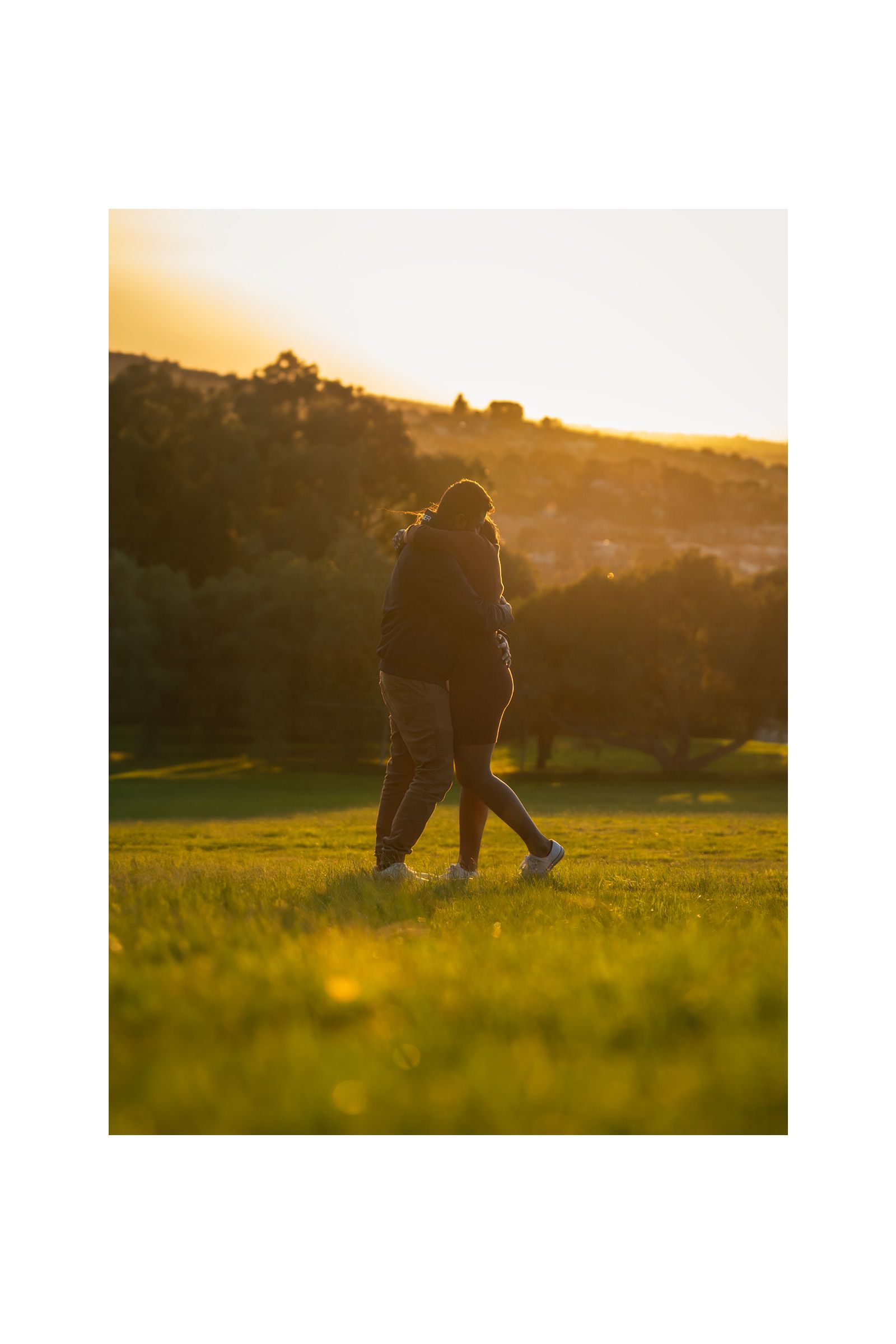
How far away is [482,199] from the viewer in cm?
480

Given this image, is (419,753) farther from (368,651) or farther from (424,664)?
(368,651)

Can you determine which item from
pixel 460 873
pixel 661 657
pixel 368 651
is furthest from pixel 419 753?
pixel 661 657

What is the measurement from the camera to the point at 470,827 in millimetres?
5520

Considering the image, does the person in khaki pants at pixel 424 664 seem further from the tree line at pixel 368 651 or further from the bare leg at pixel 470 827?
the tree line at pixel 368 651

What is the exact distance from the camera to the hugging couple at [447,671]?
5.17 m

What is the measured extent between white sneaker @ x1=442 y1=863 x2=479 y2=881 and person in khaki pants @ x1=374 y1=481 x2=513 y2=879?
0.21 metres

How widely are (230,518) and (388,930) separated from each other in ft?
130

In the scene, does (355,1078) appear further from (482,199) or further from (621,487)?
(621,487)

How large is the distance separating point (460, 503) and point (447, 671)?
3.10ft

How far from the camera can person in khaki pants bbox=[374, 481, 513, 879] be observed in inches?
203

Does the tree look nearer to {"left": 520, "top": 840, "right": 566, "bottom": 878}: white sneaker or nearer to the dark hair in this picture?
{"left": 520, "top": 840, "right": 566, "bottom": 878}: white sneaker

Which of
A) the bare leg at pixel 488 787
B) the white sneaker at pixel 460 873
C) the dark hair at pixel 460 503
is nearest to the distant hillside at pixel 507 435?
the dark hair at pixel 460 503

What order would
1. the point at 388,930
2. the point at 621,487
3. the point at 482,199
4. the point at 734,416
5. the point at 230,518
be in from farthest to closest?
the point at 621,487 < the point at 230,518 < the point at 734,416 < the point at 482,199 < the point at 388,930
